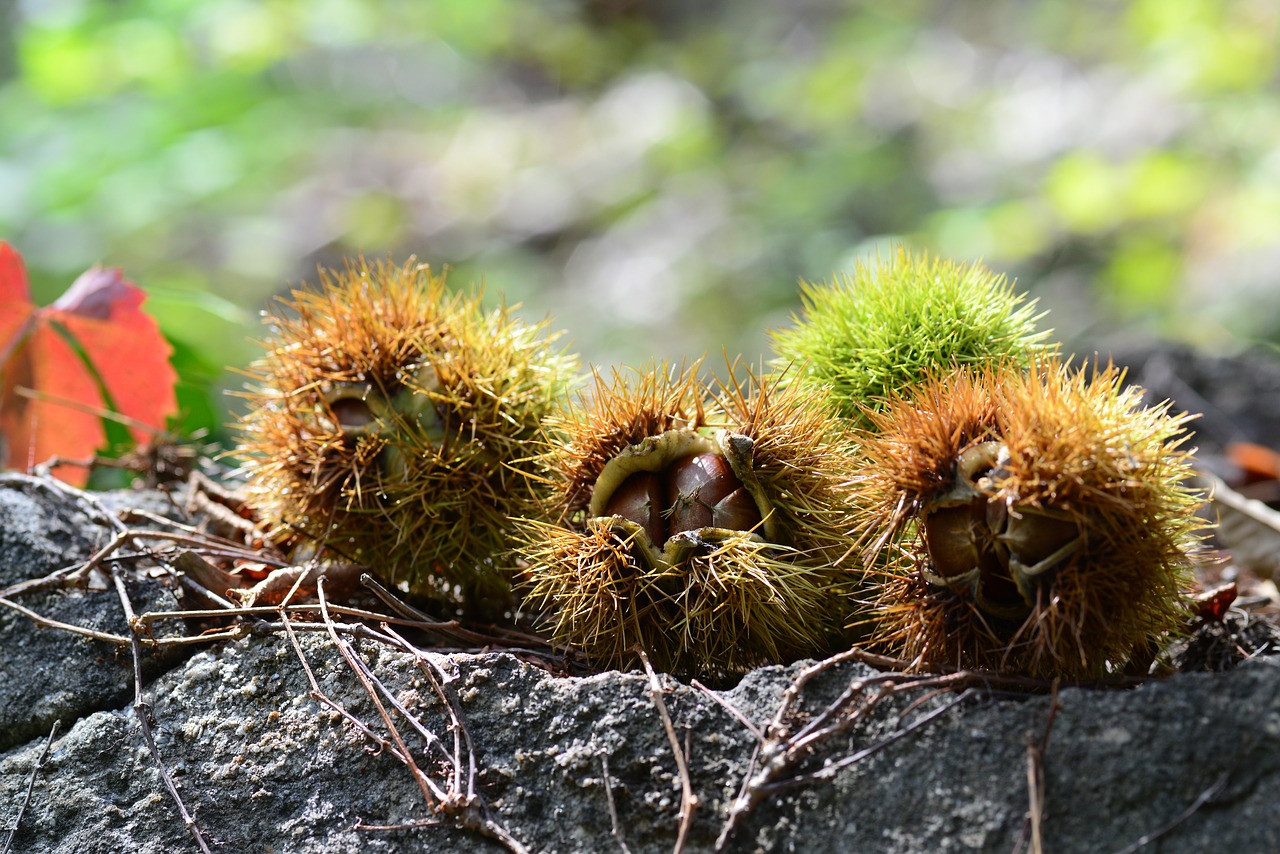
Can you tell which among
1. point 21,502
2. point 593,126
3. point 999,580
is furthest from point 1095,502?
point 593,126

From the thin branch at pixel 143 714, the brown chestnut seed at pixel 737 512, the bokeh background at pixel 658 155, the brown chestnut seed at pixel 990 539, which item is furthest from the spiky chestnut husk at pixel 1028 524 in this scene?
the bokeh background at pixel 658 155

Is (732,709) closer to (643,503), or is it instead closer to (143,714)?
(643,503)

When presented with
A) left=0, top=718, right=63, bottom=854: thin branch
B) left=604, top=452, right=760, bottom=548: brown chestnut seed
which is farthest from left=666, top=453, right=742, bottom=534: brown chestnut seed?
left=0, top=718, right=63, bottom=854: thin branch

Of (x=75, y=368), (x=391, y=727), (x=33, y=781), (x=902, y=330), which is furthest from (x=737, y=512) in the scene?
(x=75, y=368)

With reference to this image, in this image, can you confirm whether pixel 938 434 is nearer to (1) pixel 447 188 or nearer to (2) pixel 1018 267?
(2) pixel 1018 267

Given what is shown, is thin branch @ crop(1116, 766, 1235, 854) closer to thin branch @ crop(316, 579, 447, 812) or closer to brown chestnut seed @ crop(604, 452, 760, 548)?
brown chestnut seed @ crop(604, 452, 760, 548)

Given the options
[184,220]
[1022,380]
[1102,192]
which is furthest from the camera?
[184,220]
